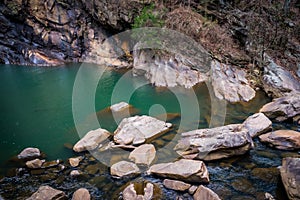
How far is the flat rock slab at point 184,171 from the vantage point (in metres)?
4.49

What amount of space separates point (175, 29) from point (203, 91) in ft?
13.8

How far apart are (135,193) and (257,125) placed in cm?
395

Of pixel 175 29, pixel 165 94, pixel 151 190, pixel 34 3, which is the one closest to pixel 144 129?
pixel 151 190

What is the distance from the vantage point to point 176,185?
4496mm

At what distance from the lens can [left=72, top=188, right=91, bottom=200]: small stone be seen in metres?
4.30

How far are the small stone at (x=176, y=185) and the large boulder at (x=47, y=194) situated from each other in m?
1.96

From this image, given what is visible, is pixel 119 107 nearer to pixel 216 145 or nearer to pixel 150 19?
pixel 216 145

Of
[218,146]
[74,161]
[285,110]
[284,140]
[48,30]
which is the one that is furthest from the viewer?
[48,30]

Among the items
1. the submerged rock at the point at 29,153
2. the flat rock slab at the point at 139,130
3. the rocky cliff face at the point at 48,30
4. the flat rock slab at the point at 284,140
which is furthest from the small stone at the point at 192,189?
the rocky cliff face at the point at 48,30

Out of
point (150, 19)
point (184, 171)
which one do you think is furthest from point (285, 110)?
point (150, 19)

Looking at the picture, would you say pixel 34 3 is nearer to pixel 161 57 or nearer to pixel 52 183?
pixel 161 57

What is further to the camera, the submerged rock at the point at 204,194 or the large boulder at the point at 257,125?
the large boulder at the point at 257,125

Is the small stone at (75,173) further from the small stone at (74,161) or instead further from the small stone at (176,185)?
the small stone at (176,185)

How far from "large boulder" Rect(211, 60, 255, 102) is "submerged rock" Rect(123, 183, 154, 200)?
5.43m
